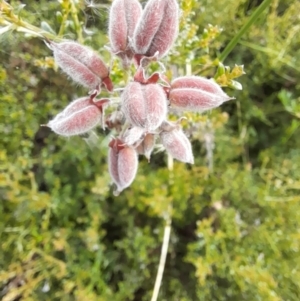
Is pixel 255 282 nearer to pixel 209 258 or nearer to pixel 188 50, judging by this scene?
pixel 209 258

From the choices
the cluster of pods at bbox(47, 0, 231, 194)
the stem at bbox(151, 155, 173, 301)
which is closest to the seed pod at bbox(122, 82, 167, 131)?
the cluster of pods at bbox(47, 0, 231, 194)

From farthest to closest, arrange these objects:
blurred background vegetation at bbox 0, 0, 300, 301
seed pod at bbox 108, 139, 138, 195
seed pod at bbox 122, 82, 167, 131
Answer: blurred background vegetation at bbox 0, 0, 300, 301, seed pod at bbox 108, 139, 138, 195, seed pod at bbox 122, 82, 167, 131

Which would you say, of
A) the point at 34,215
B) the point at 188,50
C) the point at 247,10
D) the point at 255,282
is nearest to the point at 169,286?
the point at 255,282

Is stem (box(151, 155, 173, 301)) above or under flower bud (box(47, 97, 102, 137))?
under

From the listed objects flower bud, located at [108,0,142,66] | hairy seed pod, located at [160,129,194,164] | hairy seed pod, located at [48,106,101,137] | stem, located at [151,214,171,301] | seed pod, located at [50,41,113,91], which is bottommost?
stem, located at [151,214,171,301]

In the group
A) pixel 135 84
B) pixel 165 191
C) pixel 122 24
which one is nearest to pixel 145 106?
pixel 135 84

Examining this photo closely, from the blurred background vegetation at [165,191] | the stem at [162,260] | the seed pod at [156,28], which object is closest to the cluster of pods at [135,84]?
the seed pod at [156,28]

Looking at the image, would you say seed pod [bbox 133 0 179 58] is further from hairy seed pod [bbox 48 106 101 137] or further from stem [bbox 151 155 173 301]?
stem [bbox 151 155 173 301]

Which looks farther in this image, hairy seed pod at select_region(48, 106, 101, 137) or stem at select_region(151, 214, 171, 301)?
stem at select_region(151, 214, 171, 301)
